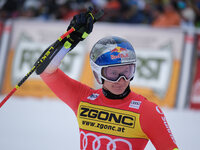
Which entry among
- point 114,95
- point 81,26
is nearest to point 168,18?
point 81,26

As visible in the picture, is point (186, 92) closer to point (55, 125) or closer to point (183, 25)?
point (183, 25)

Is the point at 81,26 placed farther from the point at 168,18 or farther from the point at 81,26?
the point at 168,18

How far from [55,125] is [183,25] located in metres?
4.64

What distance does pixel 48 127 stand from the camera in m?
5.70

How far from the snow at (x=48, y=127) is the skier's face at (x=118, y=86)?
184 cm

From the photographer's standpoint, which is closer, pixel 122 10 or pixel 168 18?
pixel 168 18

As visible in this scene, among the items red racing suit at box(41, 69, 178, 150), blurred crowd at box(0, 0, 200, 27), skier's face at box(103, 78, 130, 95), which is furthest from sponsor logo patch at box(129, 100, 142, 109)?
blurred crowd at box(0, 0, 200, 27)

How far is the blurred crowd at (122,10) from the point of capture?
346 inches

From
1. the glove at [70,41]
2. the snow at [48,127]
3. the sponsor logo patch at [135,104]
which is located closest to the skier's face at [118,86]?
the sponsor logo patch at [135,104]

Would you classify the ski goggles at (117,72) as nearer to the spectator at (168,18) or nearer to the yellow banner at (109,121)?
the yellow banner at (109,121)

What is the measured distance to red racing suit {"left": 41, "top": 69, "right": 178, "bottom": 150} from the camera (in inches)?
98.3

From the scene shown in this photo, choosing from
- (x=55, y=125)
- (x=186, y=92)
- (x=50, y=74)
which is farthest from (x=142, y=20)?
(x=50, y=74)

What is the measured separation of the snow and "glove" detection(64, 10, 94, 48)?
2091mm

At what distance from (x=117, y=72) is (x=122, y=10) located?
7703mm
